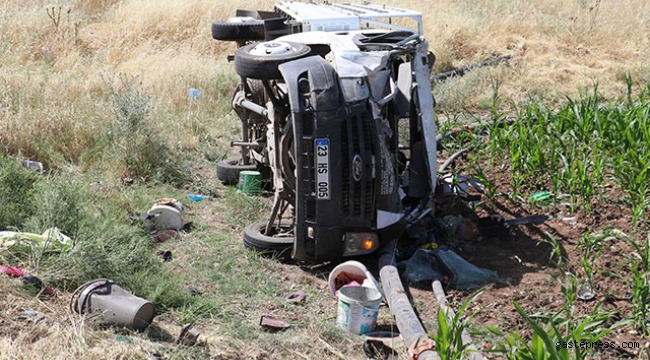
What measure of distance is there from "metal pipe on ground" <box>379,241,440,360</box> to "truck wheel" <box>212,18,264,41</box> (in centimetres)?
369

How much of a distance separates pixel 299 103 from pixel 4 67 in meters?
6.70

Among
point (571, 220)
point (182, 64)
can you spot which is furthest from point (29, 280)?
point (182, 64)

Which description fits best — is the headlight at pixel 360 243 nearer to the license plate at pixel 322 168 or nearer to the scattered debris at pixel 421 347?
the license plate at pixel 322 168

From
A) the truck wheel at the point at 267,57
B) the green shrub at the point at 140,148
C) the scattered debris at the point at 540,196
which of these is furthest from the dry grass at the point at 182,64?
the scattered debris at the point at 540,196

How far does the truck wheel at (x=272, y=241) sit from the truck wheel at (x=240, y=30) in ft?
10.2

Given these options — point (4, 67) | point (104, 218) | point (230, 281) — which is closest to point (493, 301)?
point (230, 281)

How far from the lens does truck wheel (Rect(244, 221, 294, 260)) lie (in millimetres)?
6109

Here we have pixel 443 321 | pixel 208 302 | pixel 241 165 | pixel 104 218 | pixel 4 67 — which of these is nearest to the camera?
pixel 443 321

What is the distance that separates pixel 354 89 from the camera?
5652 millimetres

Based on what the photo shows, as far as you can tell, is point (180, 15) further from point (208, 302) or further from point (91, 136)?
point (208, 302)

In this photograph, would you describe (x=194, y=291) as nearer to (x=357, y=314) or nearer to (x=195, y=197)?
(x=357, y=314)

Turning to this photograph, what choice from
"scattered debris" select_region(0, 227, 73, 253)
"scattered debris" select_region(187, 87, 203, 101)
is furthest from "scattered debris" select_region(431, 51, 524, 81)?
"scattered debris" select_region(0, 227, 73, 253)

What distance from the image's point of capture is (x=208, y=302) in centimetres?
516

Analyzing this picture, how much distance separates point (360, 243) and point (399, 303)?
0.96m
